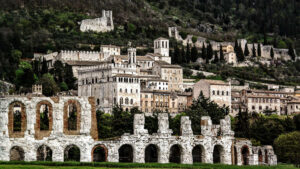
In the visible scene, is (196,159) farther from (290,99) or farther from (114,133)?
(290,99)

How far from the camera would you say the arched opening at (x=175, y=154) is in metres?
60.9

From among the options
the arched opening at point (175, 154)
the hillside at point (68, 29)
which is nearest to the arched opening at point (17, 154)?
the arched opening at point (175, 154)

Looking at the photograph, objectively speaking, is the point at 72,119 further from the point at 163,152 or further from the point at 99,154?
the point at 163,152

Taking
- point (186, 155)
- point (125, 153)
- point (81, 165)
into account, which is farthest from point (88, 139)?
point (125, 153)

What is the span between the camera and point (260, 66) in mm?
155250

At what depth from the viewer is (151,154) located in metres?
63.9

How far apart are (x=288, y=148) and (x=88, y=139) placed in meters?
26.6

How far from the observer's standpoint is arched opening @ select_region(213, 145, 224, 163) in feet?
197

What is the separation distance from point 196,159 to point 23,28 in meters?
94.9

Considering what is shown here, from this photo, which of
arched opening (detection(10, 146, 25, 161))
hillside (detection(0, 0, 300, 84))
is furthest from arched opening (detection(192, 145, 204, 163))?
hillside (detection(0, 0, 300, 84))

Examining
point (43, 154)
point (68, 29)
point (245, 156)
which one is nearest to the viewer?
point (43, 154)

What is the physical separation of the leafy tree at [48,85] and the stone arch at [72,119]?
1480cm

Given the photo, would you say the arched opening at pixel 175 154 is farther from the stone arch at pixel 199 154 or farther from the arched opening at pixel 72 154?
the arched opening at pixel 72 154

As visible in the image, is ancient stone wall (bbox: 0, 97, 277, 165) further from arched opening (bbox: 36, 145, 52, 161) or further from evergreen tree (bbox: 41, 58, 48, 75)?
evergreen tree (bbox: 41, 58, 48, 75)
